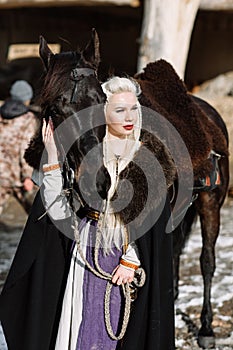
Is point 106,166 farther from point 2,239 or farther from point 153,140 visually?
point 2,239

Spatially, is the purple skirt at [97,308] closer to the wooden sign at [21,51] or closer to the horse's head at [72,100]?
the horse's head at [72,100]

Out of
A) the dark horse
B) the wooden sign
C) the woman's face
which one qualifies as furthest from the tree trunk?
the wooden sign

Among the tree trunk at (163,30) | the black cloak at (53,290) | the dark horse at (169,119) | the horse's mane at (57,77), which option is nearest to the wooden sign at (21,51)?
the tree trunk at (163,30)

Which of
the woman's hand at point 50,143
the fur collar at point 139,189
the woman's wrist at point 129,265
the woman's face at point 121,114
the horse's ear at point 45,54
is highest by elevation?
the horse's ear at point 45,54

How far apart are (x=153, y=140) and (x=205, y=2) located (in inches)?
222

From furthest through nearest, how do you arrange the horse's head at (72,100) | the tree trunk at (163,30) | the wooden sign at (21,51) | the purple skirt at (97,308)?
the wooden sign at (21,51)
the tree trunk at (163,30)
the purple skirt at (97,308)
the horse's head at (72,100)

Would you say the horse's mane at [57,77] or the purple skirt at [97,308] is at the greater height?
the horse's mane at [57,77]

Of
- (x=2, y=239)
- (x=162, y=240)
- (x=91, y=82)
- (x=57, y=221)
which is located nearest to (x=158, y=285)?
(x=162, y=240)

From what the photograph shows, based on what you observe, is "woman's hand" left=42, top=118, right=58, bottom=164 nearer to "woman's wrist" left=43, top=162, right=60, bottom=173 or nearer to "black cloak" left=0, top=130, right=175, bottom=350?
"woman's wrist" left=43, top=162, right=60, bottom=173

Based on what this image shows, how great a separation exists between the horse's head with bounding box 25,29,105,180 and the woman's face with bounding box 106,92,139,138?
4cm

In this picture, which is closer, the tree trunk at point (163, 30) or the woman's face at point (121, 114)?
the woman's face at point (121, 114)

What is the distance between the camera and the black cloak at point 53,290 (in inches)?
95.7

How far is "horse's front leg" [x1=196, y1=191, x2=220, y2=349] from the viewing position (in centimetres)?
364

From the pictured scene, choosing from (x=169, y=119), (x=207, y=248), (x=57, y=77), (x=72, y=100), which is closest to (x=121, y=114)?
(x=72, y=100)
